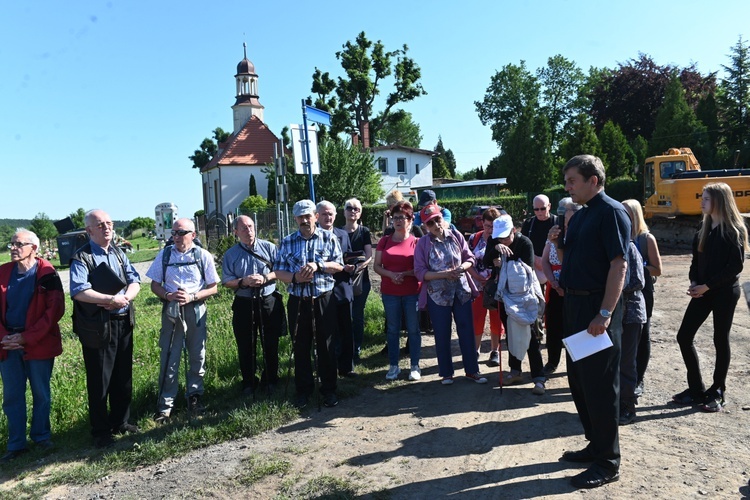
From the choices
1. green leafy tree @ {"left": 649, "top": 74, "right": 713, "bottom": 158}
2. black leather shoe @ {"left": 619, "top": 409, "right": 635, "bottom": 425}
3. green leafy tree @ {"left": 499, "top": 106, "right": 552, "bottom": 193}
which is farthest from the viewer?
green leafy tree @ {"left": 499, "top": 106, "right": 552, "bottom": 193}

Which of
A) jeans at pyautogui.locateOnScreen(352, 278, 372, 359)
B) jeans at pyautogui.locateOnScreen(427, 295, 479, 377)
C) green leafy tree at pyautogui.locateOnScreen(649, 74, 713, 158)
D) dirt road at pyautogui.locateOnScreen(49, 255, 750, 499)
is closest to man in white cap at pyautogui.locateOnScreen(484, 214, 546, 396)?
dirt road at pyautogui.locateOnScreen(49, 255, 750, 499)

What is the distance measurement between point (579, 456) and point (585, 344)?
36.5 inches

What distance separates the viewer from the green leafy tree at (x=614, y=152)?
129ft

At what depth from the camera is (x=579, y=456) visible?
3945 mm

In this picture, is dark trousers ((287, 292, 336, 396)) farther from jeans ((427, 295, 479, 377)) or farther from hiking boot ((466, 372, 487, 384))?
hiking boot ((466, 372, 487, 384))

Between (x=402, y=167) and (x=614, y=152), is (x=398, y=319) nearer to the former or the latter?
(x=614, y=152)

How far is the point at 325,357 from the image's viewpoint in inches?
216

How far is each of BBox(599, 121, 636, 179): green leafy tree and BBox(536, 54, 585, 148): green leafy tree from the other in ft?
77.6

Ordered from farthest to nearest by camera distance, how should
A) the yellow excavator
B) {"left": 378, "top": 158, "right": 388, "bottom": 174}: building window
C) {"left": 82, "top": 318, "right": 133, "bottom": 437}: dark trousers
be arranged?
{"left": 378, "top": 158, "right": 388, "bottom": 174}: building window
the yellow excavator
{"left": 82, "top": 318, "right": 133, "bottom": 437}: dark trousers

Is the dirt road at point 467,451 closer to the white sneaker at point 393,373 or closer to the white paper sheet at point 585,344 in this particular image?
the white sneaker at point 393,373

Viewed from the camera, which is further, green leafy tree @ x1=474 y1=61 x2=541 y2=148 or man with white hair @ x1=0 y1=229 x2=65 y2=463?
A: green leafy tree @ x1=474 y1=61 x2=541 y2=148

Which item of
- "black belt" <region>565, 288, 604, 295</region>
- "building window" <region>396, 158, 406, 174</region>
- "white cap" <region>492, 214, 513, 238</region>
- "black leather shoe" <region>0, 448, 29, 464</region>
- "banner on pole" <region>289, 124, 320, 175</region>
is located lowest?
"black leather shoe" <region>0, 448, 29, 464</region>

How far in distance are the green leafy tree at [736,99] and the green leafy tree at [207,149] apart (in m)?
54.8

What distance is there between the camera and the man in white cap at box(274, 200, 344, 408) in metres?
5.42
